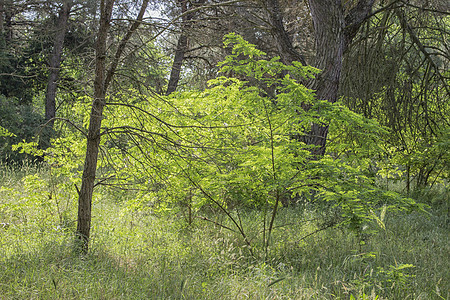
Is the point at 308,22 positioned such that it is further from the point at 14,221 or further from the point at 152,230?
the point at 14,221


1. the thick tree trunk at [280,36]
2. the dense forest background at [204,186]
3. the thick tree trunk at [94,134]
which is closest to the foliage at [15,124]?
the dense forest background at [204,186]

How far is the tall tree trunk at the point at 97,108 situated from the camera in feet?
12.9

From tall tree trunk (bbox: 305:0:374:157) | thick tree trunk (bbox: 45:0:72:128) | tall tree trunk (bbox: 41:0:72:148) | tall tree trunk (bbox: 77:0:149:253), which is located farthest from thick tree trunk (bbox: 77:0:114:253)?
tall tree trunk (bbox: 41:0:72:148)

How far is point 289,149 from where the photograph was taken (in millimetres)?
4535

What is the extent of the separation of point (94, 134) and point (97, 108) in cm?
29

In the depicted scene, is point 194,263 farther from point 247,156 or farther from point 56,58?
point 56,58

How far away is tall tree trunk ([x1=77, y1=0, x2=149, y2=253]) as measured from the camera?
12.9 ft

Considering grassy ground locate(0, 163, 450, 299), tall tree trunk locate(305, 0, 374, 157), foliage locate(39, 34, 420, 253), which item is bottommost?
grassy ground locate(0, 163, 450, 299)

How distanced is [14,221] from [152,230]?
194cm

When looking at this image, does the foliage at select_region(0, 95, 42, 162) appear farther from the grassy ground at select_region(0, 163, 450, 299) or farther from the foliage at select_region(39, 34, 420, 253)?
the foliage at select_region(39, 34, 420, 253)

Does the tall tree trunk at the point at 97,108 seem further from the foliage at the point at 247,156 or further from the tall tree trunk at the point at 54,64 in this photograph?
the tall tree trunk at the point at 54,64

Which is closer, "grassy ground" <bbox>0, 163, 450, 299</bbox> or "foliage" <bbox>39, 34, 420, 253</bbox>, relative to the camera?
"grassy ground" <bbox>0, 163, 450, 299</bbox>

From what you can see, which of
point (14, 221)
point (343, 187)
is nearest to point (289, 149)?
point (343, 187)

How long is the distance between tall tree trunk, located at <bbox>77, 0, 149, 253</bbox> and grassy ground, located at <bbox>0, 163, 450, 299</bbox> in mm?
274
